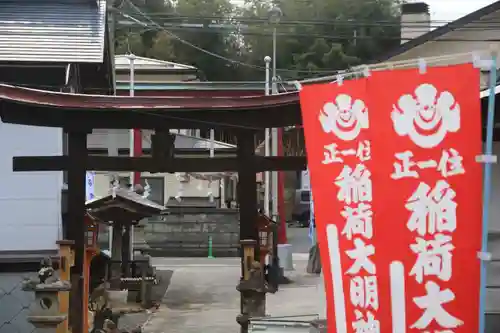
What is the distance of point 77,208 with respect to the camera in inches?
364

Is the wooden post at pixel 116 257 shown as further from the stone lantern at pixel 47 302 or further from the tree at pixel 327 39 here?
the tree at pixel 327 39

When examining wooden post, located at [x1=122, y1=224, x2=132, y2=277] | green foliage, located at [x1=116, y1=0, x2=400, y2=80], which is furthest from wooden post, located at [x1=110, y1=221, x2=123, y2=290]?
green foliage, located at [x1=116, y1=0, x2=400, y2=80]

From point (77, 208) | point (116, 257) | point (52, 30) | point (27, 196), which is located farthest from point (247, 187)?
point (116, 257)

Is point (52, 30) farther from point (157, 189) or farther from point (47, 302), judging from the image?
point (157, 189)

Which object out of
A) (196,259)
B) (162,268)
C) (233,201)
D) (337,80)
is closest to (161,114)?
(337,80)

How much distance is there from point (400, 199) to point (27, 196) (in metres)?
8.31

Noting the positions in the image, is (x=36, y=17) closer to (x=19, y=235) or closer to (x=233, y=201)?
(x=19, y=235)

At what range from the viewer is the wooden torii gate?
885 cm

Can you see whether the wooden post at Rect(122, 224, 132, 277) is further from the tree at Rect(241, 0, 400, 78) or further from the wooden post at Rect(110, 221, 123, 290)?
the tree at Rect(241, 0, 400, 78)

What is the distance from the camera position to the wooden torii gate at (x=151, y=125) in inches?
348

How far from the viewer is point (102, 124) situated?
9.23m

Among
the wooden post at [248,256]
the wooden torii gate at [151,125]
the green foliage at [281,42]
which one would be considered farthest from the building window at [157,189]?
the wooden post at [248,256]

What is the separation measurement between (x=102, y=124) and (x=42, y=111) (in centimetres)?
76

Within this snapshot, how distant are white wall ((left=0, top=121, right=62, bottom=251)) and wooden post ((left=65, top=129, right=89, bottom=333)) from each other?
107 inches
